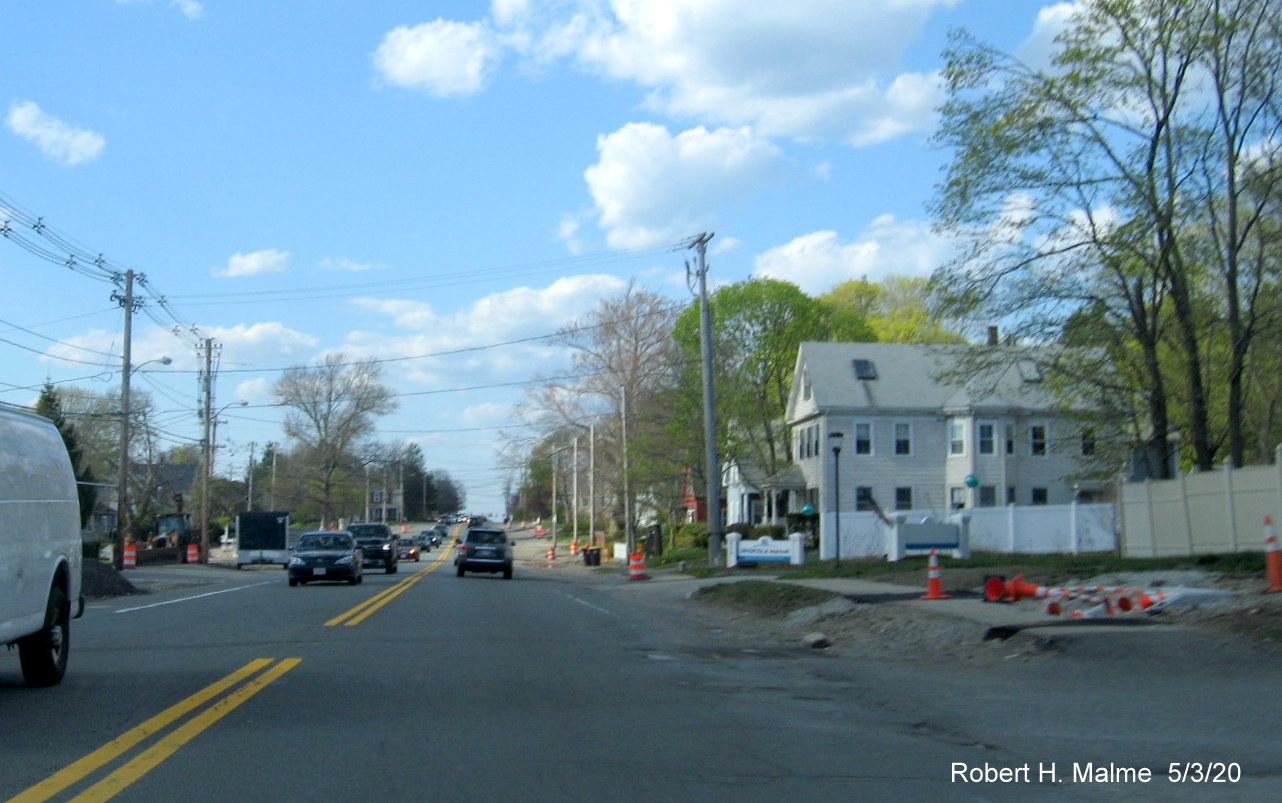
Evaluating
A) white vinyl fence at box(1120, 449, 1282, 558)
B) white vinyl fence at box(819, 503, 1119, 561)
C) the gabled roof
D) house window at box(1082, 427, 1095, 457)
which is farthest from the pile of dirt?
the gabled roof

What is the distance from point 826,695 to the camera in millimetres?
10703

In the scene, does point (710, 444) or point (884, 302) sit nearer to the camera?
point (710, 444)

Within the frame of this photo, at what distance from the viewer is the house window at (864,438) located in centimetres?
4988

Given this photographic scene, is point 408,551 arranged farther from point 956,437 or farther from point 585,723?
point 585,723

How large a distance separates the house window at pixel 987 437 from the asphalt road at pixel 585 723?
35.5 metres

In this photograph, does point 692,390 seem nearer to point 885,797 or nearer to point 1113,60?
point 1113,60

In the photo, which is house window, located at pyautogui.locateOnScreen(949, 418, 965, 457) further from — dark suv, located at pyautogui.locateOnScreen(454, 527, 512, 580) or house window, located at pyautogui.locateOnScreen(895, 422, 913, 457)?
dark suv, located at pyautogui.locateOnScreen(454, 527, 512, 580)

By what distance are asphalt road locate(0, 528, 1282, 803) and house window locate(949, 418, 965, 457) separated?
35707mm

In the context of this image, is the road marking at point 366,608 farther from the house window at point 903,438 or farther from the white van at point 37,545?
the house window at point 903,438

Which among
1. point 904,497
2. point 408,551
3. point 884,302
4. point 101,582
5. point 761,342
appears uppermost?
point 884,302

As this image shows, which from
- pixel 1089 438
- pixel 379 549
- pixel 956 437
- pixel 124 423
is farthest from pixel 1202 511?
pixel 124 423

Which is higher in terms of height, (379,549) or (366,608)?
(379,549)

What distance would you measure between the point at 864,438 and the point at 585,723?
138 feet

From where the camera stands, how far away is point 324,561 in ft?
101
